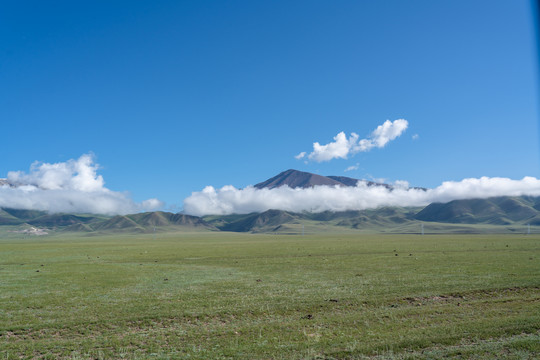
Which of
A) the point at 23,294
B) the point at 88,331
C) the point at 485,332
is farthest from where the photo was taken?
the point at 23,294

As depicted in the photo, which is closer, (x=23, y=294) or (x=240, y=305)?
(x=240, y=305)

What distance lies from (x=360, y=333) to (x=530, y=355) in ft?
15.3

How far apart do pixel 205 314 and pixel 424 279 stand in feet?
48.5

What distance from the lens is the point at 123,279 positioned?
80.4ft

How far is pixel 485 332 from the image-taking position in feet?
36.8

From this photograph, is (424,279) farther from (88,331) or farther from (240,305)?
(88,331)

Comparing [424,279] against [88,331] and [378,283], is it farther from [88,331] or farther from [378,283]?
[88,331]

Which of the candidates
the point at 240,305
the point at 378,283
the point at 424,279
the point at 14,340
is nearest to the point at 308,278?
the point at 378,283

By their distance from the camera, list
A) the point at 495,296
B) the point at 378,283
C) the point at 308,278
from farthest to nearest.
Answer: the point at 308,278, the point at 378,283, the point at 495,296

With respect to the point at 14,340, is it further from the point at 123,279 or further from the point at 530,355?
the point at 530,355

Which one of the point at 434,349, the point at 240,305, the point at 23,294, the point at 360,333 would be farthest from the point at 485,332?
the point at 23,294

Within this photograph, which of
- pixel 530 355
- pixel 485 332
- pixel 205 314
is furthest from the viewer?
pixel 205 314

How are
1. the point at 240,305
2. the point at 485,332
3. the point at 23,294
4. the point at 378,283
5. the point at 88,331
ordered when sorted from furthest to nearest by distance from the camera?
the point at 378,283
the point at 23,294
the point at 240,305
the point at 88,331
the point at 485,332

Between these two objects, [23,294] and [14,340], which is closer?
[14,340]
